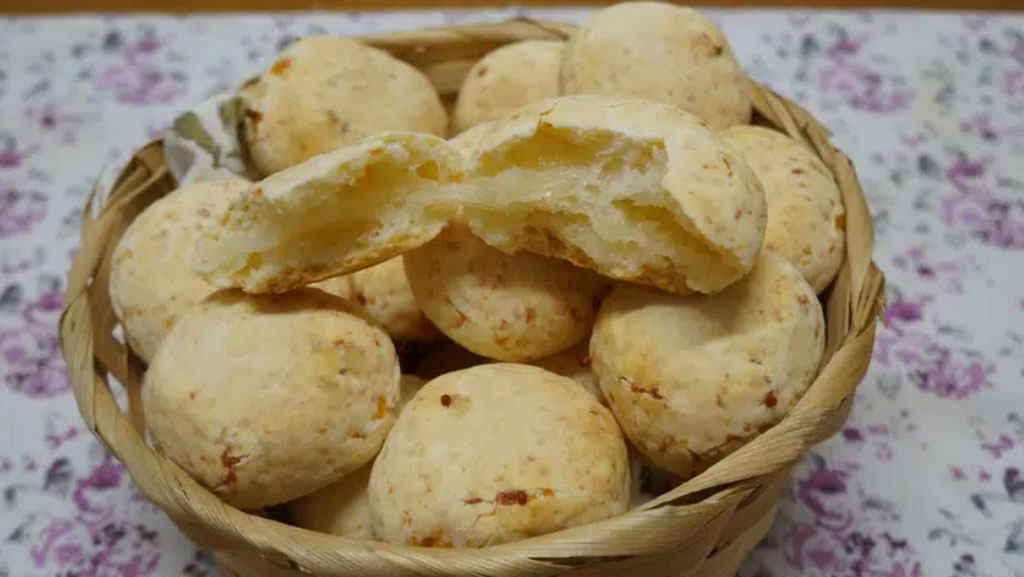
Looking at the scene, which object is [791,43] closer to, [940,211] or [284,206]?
[940,211]

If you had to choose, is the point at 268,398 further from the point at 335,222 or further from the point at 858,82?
the point at 858,82

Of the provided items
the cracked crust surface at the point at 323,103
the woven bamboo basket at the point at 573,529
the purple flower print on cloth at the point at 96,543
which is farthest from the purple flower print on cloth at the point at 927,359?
the purple flower print on cloth at the point at 96,543

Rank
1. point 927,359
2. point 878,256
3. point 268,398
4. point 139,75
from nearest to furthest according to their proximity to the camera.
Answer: point 268,398 → point 927,359 → point 878,256 → point 139,75

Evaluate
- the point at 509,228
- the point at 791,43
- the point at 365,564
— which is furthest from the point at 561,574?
the point at 791,43

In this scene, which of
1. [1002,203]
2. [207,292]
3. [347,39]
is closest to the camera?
[207,292]

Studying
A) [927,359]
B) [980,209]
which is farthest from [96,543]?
[980,209]

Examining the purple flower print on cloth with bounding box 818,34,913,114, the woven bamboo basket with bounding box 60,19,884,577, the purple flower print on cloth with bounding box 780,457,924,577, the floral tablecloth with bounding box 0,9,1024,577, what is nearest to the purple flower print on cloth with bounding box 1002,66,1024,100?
the floral tablecloth with bounding box 0,9,1024,577
